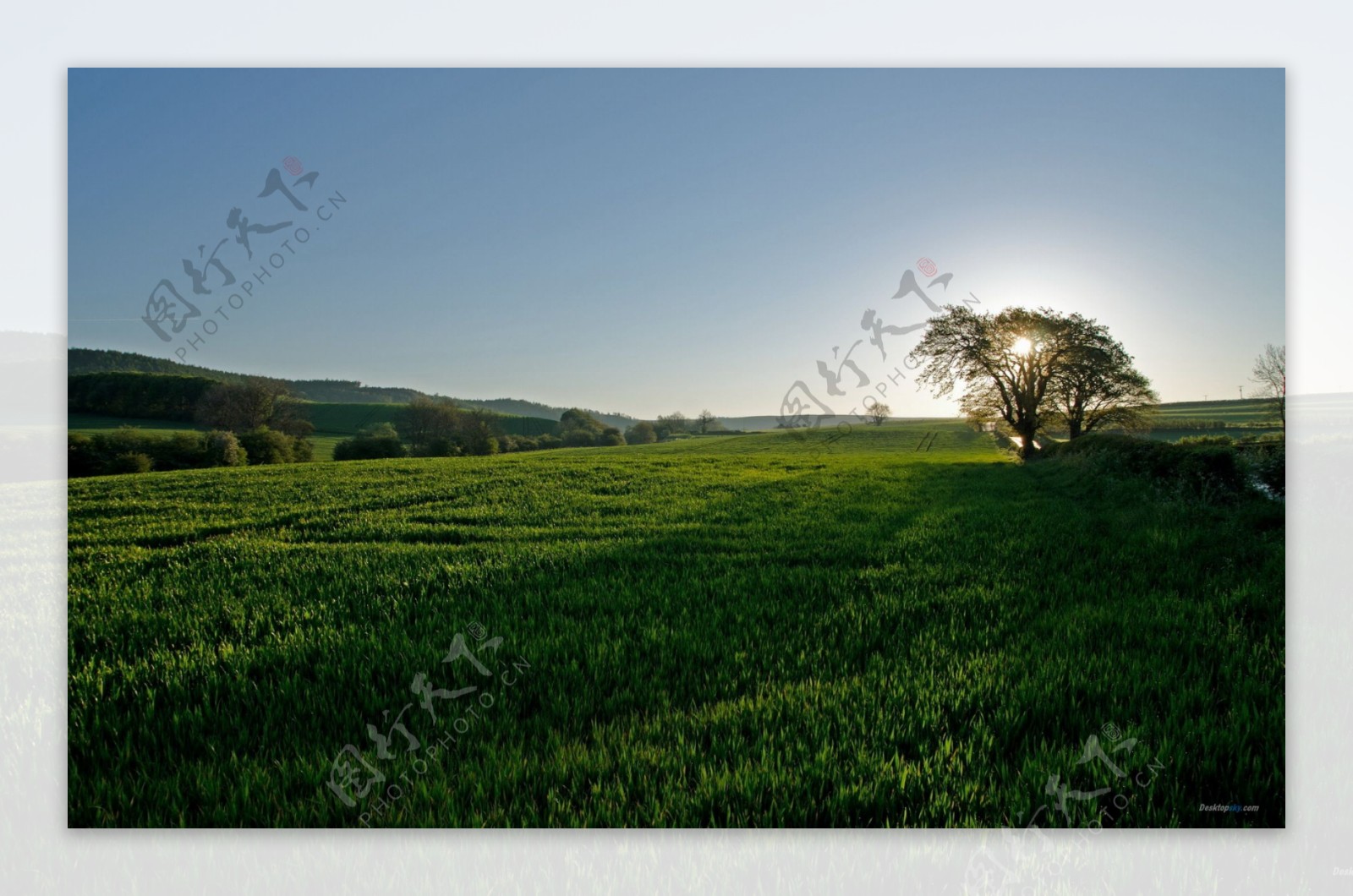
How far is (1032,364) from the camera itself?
5387mm

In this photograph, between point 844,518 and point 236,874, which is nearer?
point 236,874

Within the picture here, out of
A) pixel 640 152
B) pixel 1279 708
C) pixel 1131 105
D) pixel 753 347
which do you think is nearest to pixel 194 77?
pixel 640 152

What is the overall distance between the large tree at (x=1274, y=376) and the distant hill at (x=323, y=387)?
15.2 feet

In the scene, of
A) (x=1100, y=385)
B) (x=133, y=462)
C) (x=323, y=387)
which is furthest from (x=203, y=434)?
(x=1100, y=385)

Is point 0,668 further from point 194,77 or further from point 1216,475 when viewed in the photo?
point 1216,475

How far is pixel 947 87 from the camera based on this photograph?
15.0ft

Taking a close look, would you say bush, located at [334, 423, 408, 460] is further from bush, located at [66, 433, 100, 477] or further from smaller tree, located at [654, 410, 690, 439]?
smaller tree, located at [654, 410, 690, 439]

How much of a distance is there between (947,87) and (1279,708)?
422 centimetres

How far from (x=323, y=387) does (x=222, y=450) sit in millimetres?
1093

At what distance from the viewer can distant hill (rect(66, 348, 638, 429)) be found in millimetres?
4355

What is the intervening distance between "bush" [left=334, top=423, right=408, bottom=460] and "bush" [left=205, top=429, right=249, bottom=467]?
0.86m

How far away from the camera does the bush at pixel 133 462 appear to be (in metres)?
4.86

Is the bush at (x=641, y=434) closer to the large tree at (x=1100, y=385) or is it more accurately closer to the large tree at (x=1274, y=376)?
the large tree at (x=1100, y=385)

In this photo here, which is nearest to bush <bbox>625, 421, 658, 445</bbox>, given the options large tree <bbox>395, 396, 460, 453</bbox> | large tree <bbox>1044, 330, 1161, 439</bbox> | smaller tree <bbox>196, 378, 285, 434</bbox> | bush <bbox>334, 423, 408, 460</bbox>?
large tree <bbox>395, 396, 460, 453</bbox>
